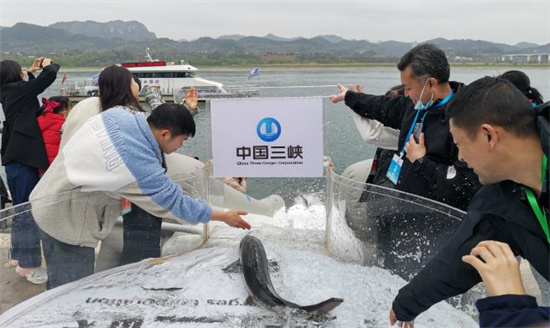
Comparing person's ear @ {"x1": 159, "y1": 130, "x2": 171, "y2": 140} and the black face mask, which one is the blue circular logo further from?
the black face mask

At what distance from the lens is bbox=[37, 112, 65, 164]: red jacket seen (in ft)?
14.1

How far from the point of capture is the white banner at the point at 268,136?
344 cm

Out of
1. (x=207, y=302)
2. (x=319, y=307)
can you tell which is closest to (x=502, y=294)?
(x=319, y=307)

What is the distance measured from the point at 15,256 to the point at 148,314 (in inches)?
41.5

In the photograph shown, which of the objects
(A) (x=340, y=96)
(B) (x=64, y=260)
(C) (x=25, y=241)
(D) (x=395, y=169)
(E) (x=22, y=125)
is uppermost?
(A) (x=340, y=96)

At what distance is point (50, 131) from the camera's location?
4.34 meters

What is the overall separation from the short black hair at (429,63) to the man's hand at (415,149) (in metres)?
0.37

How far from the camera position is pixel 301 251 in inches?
134

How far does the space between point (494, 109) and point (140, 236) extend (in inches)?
96.5

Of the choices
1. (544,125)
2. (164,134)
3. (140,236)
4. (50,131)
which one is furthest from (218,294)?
(50,131)

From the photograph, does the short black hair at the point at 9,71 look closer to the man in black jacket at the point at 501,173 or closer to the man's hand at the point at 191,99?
the man's hand at the point at 191,99

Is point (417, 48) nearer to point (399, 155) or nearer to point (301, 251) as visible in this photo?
point (399, 155)

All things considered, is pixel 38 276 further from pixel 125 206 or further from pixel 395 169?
pixel 395 169

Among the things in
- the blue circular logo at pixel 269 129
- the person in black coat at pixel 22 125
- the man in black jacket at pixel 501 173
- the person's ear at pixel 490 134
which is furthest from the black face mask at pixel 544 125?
the person in black coat at pixel 22 125
